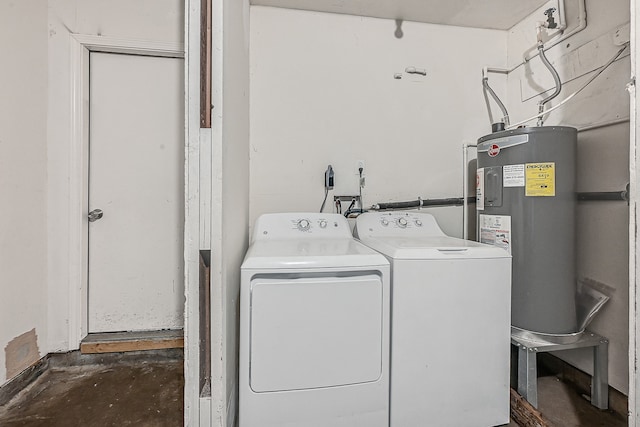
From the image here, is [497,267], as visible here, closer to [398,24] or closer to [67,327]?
[398,24]

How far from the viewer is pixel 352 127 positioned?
2023 mm

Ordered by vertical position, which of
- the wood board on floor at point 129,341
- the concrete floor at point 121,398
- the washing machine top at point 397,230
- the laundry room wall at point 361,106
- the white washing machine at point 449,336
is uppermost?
the laundry room wall at point 361,106

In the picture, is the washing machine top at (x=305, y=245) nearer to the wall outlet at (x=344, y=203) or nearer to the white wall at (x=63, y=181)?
the wall outlet at (x=344, y=203)

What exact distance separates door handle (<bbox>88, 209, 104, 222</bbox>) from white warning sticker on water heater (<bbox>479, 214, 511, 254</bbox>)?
229 centimetres

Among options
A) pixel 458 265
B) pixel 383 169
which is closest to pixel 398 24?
pixel 383 169

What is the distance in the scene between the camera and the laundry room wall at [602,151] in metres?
1.39

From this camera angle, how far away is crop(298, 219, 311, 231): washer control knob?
5.67 ft

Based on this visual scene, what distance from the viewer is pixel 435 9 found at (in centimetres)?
194

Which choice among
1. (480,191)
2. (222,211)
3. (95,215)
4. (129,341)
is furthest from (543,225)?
(95,215)

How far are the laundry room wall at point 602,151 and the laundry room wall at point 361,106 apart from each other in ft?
1.83

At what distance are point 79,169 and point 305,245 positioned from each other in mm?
1417

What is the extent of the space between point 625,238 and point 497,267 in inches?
26.4

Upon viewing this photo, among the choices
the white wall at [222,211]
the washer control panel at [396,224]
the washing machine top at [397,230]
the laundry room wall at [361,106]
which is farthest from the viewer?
the laundry room wall at [361,106]

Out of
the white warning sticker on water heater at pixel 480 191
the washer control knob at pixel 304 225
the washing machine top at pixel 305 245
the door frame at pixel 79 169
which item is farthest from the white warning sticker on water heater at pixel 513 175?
the door frame at pixel 79 169
